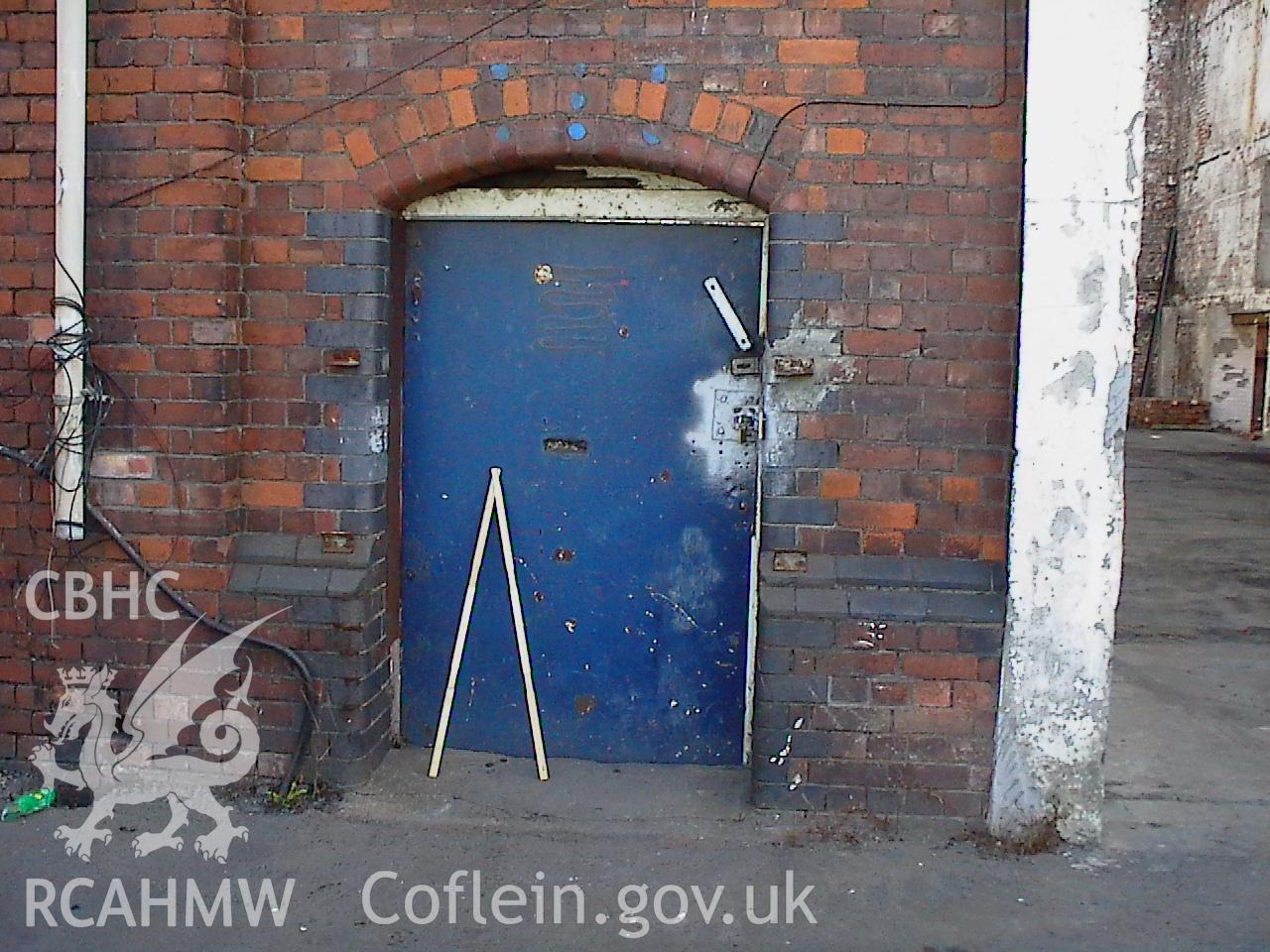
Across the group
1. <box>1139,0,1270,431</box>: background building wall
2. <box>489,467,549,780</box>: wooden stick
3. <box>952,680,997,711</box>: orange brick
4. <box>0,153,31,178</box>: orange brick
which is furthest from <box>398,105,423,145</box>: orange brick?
<box>1139,0,1270,431</box>: background building wall

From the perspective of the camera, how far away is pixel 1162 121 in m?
22.8

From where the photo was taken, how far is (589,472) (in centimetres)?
448

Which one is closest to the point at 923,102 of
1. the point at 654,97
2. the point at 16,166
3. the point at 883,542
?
the point at 654,97

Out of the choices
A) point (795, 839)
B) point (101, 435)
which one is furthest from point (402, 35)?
point (795, 839)

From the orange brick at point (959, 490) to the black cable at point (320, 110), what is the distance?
2.17m

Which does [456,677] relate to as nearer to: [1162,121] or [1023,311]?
[1023,311]

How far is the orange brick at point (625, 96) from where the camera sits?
4055mm

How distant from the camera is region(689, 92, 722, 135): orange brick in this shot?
4.04 m

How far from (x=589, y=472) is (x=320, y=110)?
162 centimetres

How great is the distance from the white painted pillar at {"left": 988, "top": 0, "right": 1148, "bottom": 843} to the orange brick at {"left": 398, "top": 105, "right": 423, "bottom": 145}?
207 centimetres

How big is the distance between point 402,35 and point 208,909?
2.94 m

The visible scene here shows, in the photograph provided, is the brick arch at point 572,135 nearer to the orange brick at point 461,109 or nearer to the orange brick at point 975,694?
the orange brick at point 461,109

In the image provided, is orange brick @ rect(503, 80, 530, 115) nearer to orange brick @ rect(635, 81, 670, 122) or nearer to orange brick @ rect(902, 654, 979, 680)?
orange brick @ rect(635, 81, 670, 122)

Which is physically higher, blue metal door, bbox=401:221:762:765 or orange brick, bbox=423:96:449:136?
orange brick, bbox=423:96:449:136
